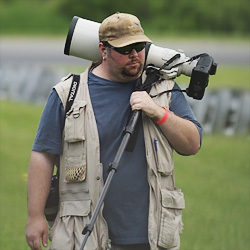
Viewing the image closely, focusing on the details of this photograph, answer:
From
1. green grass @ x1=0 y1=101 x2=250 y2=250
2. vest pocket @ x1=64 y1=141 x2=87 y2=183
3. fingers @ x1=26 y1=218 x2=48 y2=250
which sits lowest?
green grass @ x1=0 y1=101 x2=250 y2=250

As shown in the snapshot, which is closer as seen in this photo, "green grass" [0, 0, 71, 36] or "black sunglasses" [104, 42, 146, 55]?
"black sunglasses" [104, 42, 146, 55]

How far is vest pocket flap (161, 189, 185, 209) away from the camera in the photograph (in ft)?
13.7

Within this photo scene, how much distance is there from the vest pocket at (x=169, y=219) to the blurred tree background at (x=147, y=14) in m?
25.6

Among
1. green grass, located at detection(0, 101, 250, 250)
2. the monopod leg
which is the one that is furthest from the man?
green grass, located at detection(0, 101, 250, 250)

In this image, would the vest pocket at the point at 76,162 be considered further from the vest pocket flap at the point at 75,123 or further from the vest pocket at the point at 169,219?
the vest pocket at the point at 169,219

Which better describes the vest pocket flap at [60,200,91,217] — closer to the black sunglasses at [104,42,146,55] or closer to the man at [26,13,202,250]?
the man at [26,13,202,250]

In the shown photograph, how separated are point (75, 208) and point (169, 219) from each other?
0.49 meters

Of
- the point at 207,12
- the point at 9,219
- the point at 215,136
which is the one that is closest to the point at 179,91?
the point at 9,219

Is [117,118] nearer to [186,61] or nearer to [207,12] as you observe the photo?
[186,61]

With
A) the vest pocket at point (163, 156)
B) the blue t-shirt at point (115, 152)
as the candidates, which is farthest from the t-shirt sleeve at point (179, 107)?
the vest pocket at point (163, 156)

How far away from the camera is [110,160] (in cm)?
420

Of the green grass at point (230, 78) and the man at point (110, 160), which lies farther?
the green grass at point (230, 78)

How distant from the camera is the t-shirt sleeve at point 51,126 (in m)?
4.20

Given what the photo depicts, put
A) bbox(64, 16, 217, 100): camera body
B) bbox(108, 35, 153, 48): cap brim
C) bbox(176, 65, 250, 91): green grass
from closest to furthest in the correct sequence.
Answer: bbox(108, 35, 153, 48): cap brim
bbox(64, 16, 217, 100): camera body
bbox(176, 65, 250, 91): green grass
